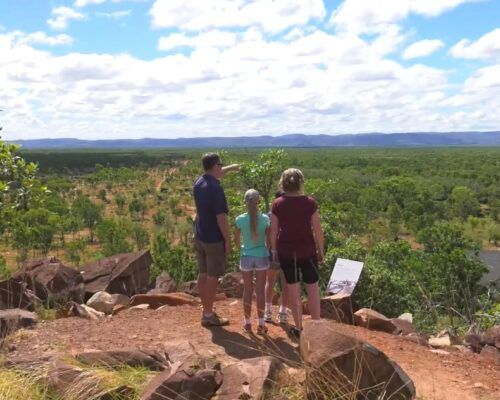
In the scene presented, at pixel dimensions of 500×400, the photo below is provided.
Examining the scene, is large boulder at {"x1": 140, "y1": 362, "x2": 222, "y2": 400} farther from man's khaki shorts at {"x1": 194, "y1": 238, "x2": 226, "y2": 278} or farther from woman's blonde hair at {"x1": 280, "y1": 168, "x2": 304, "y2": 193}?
woman's blonde hair at {"x1": 280, "y1": 168, "x2": 304, "y2": 193}

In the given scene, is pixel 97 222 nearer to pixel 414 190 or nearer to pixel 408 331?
pixel 414 190

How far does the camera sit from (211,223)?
245 inches

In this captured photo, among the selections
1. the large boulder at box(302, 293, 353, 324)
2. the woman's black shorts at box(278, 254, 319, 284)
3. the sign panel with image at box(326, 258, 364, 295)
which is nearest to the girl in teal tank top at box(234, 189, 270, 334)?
the woman's black shorts at box(278, 254, 319, 284)

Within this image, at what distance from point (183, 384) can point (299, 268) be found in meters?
1.98

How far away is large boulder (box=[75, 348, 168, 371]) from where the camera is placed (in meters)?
5.02

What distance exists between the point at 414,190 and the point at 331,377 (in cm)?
5627

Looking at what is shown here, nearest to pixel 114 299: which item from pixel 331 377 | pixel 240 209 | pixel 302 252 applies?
pixel 302 252

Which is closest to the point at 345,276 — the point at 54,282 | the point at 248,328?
the point at 248,328

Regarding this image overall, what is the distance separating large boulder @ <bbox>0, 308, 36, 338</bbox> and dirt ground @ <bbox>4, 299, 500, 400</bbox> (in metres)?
0.11

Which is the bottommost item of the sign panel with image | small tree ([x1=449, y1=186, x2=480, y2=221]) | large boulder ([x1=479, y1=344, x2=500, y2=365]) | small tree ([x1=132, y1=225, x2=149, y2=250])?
small tree ([x1=449, y1=186, x2=480, y2=221])

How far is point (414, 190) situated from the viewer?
58281 millimetres

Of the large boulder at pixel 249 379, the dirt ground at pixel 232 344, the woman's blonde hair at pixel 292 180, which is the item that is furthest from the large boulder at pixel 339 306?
the large boulder at pixel 249 379

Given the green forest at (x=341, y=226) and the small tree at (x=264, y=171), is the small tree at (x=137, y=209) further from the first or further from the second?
the small tree at (x=264, y=171)

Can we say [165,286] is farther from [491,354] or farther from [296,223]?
[491,354]
